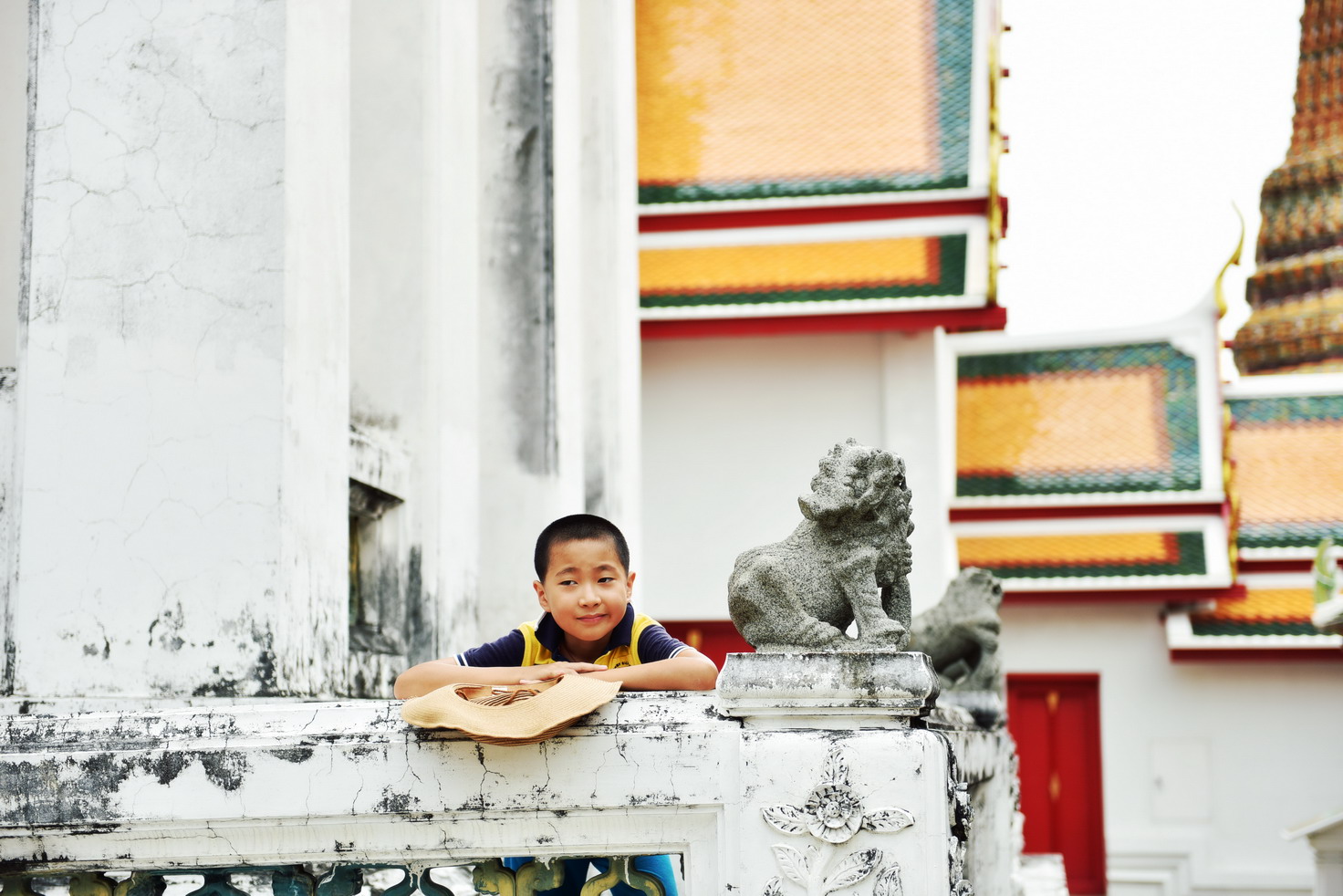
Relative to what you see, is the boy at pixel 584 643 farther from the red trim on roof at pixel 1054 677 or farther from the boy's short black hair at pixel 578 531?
the red trim on roof at pixel 1054 677

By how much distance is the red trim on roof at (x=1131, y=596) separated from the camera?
1437 cm

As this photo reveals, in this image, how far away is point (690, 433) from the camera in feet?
40.1

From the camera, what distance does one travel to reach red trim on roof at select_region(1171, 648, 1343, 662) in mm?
14781

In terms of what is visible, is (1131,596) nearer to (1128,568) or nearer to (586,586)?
(1128,568)

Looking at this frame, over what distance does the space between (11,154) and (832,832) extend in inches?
143

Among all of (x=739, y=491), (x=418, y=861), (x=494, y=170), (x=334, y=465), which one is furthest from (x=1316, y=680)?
(x=418, y=861)

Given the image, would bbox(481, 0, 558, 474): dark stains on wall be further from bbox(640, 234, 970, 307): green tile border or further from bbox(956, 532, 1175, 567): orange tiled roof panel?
bbox(956, 532, 1175, 567): orange tiled roof panel

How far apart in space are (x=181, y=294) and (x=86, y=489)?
0.51 meters

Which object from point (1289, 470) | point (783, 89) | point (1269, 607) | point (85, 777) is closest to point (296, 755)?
point (85, 777)

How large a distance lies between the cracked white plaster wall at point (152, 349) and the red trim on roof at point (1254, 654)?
1239 centimetres

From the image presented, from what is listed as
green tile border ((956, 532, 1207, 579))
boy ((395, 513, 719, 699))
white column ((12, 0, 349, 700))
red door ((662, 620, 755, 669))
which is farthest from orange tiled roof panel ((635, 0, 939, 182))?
boy ((395, 513, 719, 699))

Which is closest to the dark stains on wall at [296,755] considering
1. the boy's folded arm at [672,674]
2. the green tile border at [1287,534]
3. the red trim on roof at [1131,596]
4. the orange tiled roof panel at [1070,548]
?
the boy's folded arm at [672,674]

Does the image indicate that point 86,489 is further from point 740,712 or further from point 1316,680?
point 1316,680

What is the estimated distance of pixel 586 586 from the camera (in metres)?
3.31
